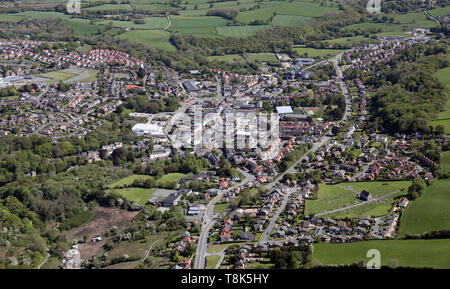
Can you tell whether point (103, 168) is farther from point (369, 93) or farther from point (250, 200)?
point (369, 93)

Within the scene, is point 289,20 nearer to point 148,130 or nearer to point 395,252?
point 148,130

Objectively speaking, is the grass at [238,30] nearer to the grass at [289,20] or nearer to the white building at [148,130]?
the grass at [289,20]

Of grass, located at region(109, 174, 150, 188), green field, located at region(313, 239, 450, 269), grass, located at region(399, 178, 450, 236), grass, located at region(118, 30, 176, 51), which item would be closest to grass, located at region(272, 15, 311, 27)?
grass, located at region(118, 30, 176, 51)

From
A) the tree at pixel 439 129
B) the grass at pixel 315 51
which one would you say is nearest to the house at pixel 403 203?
the tree at pixel 439 129

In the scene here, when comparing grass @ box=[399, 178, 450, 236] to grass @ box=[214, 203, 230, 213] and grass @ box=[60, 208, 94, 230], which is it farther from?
grass @ box=[60, 208, 94, 230]

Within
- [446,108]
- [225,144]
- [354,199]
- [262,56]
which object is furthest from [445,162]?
[262,56]

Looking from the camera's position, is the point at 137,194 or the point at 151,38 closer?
the point at 137,194
